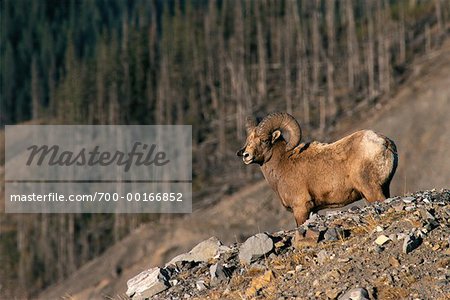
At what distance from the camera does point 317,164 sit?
60.7ft

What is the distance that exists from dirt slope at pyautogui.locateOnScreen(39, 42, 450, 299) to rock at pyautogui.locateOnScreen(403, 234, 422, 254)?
53.7 m

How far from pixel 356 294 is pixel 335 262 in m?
1.32

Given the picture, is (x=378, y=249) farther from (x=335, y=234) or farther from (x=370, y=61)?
(x=370, y=61)

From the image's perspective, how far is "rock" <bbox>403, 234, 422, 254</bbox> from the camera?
13633 mm

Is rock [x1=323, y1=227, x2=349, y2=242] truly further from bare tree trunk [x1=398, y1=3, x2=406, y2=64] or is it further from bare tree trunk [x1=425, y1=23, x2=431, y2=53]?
bare tree trunk [x1=425, y1=23, x2=431, y2=53]

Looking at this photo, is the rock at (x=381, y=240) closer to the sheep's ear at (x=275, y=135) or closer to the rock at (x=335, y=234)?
the rock at (x=335, y=234)

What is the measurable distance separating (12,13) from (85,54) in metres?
15.7

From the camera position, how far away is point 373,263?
536 inches

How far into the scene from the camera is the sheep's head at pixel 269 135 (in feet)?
62.7

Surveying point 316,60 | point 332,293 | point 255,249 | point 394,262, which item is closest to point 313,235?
point 255,249

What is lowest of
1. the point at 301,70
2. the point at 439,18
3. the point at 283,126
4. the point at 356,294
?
the point at 301,70

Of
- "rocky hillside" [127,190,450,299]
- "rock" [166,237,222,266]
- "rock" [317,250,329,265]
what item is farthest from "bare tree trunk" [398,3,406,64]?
"rock" [317,250,329,265]

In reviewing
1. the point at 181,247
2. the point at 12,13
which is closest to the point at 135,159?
the point at 181,247

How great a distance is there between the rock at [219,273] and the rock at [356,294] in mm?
2535
